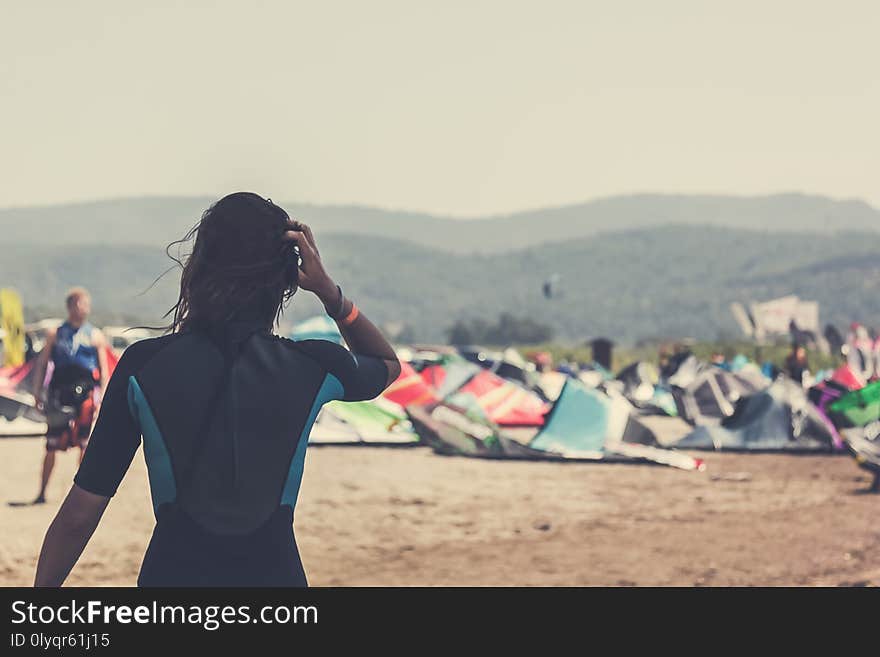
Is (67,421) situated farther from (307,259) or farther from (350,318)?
(307,259)

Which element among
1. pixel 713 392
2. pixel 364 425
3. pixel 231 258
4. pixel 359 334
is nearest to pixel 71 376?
pixel 359 334

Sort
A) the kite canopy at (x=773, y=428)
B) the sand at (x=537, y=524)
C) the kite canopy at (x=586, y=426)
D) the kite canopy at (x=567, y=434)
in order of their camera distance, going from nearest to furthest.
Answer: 1. the sand at (x=537, y=524)
2. the kite canopy at (x=567, y=434)
3. the kite canopy at (x=586, y=426)
4. the kite canopy at (x=773, y=428)

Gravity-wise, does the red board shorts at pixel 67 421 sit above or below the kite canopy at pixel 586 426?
above

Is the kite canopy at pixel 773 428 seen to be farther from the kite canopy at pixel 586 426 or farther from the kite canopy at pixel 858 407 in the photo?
the kite canopy at pixel 586 426

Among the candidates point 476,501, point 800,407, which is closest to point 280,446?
point 476,501

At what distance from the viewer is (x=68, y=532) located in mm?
2688

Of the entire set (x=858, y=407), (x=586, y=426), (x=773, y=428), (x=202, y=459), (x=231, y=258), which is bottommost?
(x=773, y=428)

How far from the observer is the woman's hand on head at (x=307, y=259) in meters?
2.75

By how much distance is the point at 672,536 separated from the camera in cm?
1100

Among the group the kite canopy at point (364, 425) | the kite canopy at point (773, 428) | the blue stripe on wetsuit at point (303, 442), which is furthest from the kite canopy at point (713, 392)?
the blue stripe on wetsuit at point (303, 442)

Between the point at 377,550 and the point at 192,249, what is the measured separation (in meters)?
7.55

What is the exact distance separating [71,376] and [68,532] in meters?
8.31

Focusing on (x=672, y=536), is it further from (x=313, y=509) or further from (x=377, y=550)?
(x=313, y=509)

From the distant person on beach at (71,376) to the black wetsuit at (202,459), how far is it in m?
8.23
